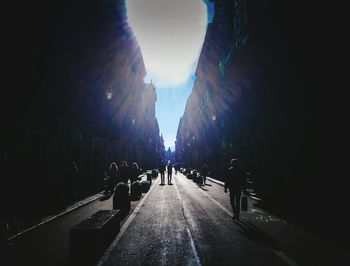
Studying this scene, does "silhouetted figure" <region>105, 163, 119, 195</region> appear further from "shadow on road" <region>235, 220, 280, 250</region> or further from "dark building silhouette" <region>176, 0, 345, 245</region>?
"shadow on road" <region>235, 220, 280, 250</region>

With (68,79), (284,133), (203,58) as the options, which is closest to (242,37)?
(284,133)

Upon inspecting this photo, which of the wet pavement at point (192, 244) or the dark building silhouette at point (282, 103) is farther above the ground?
the dark building silhouette at point (282, 103)

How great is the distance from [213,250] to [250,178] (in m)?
17.9

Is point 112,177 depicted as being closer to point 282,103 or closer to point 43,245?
point 43,245

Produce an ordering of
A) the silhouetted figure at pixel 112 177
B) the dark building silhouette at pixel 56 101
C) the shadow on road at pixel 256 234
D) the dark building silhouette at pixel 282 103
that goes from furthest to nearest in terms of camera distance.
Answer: the silhouetted figure at pixel 112 177, the dark building silhouette at pixel 282 103, the dark building silhouette at pixel 56 101, the shadow on road at pixel 256 234

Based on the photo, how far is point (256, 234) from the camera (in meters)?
6.77

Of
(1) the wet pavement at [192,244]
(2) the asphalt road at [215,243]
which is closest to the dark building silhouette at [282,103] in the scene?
(2) the asphalt road at [215,243]

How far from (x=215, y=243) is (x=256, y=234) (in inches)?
61.4

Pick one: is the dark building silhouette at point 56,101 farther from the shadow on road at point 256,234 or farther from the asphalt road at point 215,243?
the shadow on road at point 256,234

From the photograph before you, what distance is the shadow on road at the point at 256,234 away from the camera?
5961 millimetres

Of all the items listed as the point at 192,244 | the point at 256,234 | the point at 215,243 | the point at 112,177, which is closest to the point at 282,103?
the point at 256,234

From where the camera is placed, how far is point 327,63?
10547 mm

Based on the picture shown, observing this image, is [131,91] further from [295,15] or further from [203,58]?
[295,15]

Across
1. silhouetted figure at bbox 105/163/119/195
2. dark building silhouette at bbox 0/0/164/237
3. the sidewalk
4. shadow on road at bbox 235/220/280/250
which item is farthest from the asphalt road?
silhouetted figure at bbox 105/163/119/195
